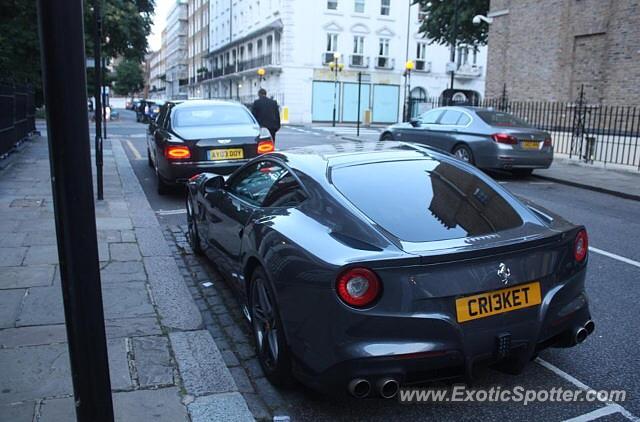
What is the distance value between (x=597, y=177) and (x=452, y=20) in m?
17.2

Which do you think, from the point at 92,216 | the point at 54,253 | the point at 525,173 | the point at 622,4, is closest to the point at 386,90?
the point at 622,4

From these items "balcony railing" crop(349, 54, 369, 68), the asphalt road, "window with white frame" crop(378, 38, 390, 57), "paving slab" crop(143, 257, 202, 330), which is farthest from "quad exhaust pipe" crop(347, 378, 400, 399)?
"window with white frame" crop(378, 38, 390, 57)

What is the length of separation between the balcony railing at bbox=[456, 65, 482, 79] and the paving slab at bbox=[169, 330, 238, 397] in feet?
174

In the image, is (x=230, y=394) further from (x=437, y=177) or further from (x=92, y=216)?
(x=437, y=177)

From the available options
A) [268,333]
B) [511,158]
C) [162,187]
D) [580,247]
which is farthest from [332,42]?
[268,333]

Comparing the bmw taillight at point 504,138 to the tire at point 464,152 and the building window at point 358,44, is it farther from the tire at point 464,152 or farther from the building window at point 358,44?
the building window at point 358,44

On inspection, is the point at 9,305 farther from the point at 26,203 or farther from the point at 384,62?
the point at 384,62

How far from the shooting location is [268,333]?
365 centimetres

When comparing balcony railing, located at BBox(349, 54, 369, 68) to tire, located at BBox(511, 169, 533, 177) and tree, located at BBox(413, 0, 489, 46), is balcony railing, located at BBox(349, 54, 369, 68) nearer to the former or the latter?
tree, located at BBox(413, 0, 489, 46)

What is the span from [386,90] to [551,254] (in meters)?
50.5

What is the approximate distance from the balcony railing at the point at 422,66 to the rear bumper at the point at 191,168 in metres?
46.3

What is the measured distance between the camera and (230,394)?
3449 mm

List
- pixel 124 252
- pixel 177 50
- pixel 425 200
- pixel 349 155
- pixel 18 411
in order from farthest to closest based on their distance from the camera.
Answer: pixel 177 50 < pixel 124 252 < pixel 349 155 < pixel 425 200 < pixel 18 411


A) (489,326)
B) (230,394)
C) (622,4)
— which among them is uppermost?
(622,4)
